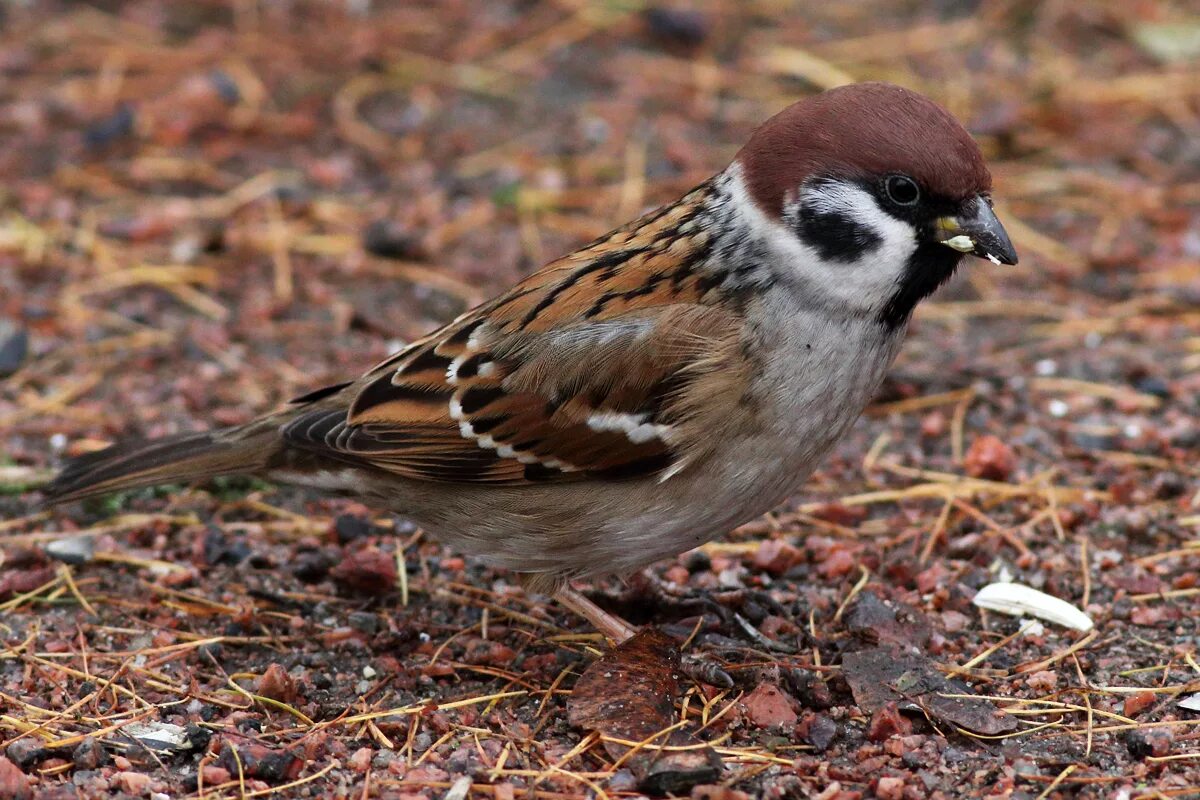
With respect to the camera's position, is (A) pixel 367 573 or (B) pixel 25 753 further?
(A) pixel 367 573

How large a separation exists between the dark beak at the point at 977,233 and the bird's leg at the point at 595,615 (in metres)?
1.25

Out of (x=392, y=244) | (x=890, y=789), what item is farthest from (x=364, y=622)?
(x=392, y=244)

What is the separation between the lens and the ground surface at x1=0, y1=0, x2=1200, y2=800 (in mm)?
3326

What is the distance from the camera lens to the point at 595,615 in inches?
150

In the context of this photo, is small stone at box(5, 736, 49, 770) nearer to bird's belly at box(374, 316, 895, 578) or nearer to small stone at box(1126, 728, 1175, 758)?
bird's belly at box(374, 316, 895, 578)

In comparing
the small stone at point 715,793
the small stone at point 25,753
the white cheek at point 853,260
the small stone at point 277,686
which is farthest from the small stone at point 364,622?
the white cheek at point 853,260

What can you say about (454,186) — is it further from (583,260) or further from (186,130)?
(583,260)

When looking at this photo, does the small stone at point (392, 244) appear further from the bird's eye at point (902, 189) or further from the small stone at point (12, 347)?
the bird's eye at point (902, 189)

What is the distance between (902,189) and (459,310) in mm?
2577

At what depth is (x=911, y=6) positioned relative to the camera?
24.9ft

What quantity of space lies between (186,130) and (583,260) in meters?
3.45

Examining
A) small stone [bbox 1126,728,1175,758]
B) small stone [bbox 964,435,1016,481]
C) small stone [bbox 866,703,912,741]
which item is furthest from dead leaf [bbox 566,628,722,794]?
small stone [bbox 964,435,1016,481]

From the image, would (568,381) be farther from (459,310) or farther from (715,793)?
(459,310)

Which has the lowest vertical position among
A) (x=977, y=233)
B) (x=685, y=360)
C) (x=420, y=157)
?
(x=420, y=157)
